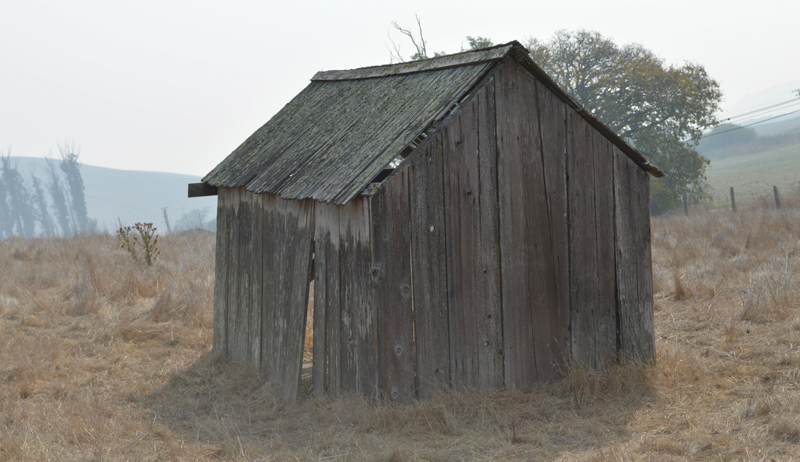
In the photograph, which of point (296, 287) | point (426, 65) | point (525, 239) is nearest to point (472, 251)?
point (525, 239)

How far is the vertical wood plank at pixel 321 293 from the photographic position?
554 cm

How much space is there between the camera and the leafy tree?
27953 mm

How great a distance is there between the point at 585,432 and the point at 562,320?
1.15 meters

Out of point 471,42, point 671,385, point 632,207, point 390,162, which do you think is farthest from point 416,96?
point 471,42

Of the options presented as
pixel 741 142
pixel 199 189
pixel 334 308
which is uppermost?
pixel 741 142

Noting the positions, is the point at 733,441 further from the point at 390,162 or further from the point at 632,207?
the point at 390,162

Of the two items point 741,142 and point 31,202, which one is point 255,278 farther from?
point 741,142

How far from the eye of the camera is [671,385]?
18.8 ft

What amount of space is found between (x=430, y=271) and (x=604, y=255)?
1.81 m

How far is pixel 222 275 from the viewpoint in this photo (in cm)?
778

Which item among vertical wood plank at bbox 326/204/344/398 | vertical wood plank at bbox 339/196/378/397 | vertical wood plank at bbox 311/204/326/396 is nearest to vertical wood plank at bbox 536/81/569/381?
vertical wood plank at bbox 339/196/378/397

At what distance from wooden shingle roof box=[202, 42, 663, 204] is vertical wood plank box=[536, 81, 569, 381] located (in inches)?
8.4

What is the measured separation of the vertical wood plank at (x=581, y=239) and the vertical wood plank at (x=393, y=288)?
1.61 m

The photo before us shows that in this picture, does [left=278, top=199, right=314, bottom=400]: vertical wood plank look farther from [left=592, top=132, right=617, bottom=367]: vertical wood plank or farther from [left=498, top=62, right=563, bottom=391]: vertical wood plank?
[left=592, top=132, right=617, bottom=367]: vertical wood plank
